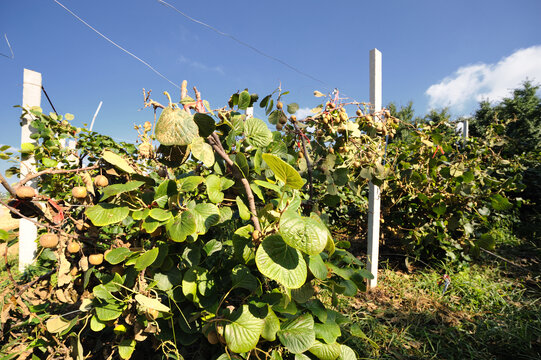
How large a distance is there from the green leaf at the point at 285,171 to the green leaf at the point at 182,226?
9.6 inches

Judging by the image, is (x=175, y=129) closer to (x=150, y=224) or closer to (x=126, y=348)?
(x=150, y=224)

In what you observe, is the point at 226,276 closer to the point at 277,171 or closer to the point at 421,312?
the point at 277,171

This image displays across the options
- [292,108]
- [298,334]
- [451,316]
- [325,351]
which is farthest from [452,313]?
[292,108]

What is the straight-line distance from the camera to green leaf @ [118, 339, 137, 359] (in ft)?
2.44

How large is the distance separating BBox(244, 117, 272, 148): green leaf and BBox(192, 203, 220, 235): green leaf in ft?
0.90

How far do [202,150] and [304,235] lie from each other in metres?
0.37

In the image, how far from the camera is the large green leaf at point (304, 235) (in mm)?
470

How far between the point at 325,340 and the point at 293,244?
1.46 feet

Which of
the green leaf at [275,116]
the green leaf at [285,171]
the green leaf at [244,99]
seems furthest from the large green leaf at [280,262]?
the green leaf at [275,116]

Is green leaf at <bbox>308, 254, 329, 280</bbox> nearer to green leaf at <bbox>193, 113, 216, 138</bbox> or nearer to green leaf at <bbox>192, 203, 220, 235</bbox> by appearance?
green leaf at <bbox>192, 203, 220, 235</bbox>

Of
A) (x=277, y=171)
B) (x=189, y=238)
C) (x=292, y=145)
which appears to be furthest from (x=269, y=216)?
(x=292, y=145)

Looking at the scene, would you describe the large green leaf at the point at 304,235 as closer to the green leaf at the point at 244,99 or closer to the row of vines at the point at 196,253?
the row of vines at the point at 196,253

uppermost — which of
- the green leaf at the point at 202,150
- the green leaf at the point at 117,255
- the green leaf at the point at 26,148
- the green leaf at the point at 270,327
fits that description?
the green leaf at the point at 26,148

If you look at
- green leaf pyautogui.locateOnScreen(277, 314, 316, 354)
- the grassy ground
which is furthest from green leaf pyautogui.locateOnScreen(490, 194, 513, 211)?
green leaf pyautogui.locateOnScreen(277, 314, 316, 354)
